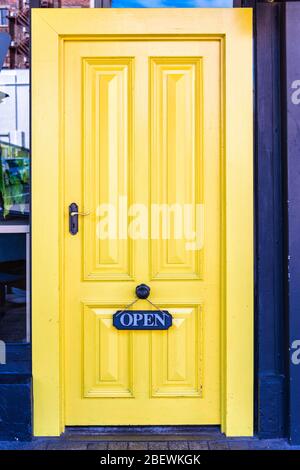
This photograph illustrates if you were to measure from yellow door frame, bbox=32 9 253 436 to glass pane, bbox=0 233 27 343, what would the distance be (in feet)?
0.47

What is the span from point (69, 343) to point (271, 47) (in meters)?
2.34

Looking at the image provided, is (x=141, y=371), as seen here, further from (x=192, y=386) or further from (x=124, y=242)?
(x=124, y=242)

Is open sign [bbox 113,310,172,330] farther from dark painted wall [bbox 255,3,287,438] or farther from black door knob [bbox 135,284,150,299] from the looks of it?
dark painted wall [bbox 255,3,287,438]

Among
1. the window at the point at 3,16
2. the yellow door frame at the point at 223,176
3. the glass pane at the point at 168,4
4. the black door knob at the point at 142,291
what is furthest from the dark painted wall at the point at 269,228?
the window at the point at 3,16

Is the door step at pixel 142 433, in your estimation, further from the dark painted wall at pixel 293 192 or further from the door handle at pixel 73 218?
the door handle at pixel 73 218

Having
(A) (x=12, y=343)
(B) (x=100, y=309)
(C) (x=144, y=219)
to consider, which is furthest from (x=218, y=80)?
(A) (x=12, y=343)

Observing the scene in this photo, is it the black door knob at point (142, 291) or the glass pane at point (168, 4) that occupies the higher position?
the glass pane at point (168, 4)

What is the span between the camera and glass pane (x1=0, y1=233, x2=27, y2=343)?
3.52m

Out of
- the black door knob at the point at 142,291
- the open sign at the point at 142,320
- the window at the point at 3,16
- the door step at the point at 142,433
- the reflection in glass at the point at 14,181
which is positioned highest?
the window at the point at 3,16

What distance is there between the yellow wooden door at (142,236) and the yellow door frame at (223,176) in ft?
0.29

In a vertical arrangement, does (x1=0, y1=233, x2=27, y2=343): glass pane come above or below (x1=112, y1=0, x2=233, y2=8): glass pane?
below

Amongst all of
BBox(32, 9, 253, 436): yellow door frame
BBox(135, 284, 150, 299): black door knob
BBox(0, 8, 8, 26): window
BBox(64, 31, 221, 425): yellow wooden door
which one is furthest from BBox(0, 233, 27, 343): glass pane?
BBox(0, 8, 8, 26): window

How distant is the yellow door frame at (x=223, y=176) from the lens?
339 cm

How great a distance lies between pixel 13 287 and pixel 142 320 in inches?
35.3
